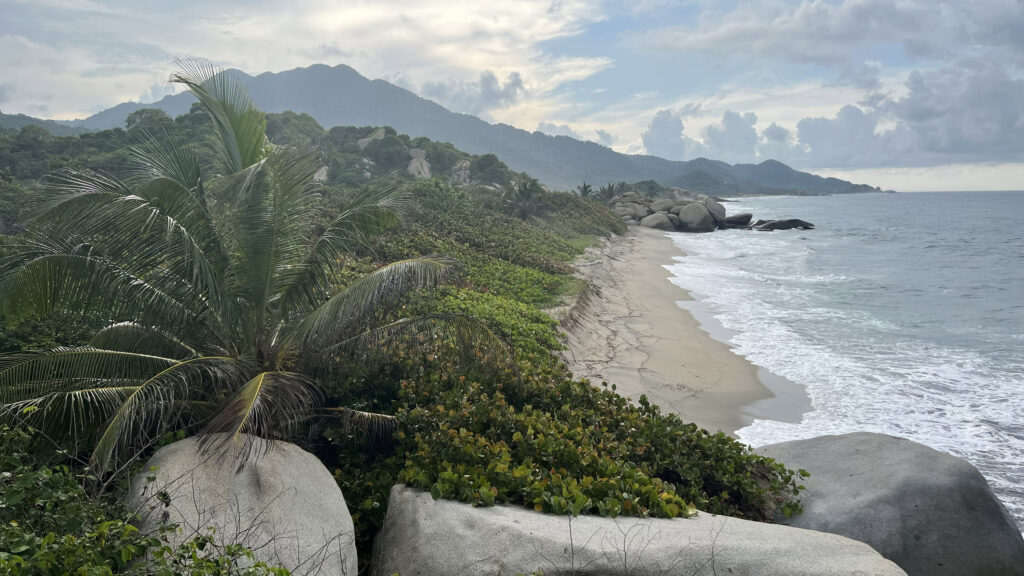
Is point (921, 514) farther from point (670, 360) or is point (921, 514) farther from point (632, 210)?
point (632, 210)

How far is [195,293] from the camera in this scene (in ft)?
20.9

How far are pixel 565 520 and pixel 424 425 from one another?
2.19 metres

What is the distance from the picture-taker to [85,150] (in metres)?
36.4

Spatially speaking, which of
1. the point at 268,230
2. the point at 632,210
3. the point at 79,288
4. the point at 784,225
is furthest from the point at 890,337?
the point at 784,225

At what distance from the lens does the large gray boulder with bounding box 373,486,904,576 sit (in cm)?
416

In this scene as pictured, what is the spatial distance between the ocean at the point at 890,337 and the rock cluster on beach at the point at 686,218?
55.5 feet

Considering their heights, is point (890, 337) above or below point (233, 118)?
below

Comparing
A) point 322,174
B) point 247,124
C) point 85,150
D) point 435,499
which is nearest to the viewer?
point 435,499

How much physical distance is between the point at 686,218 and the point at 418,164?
919 inches

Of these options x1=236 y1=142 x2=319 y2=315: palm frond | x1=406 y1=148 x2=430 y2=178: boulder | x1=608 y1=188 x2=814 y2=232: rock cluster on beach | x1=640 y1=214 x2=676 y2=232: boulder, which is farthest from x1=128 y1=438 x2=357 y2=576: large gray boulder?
x1=640 y1=214 x2=676 y2=232: boulder

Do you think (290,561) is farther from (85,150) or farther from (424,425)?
(85,150)

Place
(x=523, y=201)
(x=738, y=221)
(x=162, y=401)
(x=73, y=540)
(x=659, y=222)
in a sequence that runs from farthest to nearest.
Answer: (x=738, y=221), (x=659, y=222), (x=523, y=201), (x=162, y=401), (x=73, y=540)

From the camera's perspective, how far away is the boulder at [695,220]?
51688 millimetres

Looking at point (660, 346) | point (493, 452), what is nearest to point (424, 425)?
point (493, 452)
